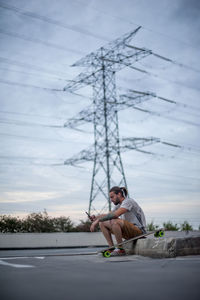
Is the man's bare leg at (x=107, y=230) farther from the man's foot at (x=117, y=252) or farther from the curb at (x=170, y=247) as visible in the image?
the curb at (x=170, y=247)

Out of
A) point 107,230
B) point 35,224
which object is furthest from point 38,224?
point 107,230

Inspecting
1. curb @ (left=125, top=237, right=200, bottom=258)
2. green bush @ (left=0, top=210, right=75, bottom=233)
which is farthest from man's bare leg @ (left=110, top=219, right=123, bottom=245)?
green bush @ (left=0, top=210, right=75, bottom=233)

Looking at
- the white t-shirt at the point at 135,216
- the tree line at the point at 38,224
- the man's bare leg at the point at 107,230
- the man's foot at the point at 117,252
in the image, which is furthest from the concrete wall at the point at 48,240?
the man's foot at the point at 117,252

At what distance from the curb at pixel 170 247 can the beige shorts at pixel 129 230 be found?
Answer: 372 millimetres

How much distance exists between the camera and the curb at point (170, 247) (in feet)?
16.1

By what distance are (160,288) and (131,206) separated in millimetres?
3361

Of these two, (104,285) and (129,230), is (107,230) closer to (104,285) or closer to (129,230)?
(129,230)

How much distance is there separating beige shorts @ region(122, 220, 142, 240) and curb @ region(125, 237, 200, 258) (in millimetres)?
372

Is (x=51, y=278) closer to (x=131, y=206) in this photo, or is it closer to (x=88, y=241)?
(x=131, y=206)

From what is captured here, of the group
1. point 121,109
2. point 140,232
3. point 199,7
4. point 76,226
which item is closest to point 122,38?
point 121,109

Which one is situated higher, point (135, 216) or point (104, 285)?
point (135, 216)

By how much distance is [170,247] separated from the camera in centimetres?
490

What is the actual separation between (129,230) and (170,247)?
995 mm

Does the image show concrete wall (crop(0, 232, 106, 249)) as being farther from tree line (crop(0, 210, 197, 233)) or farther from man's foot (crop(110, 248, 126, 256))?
man's foot (crop(110, 248, 126, 256))
